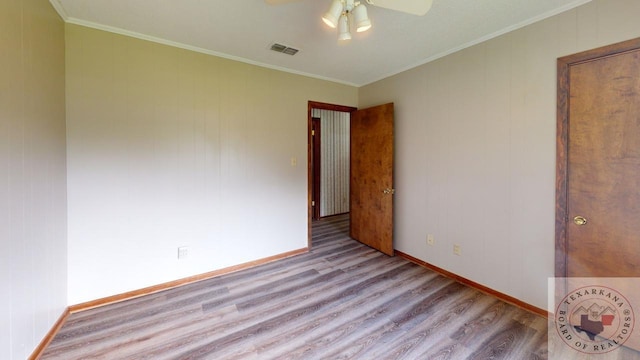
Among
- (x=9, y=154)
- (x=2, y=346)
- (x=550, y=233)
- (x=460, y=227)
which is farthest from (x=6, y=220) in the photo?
(x=550, y=233)

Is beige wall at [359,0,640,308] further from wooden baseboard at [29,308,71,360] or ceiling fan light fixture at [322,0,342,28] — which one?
wooden baseboard at [29,308,71,360]

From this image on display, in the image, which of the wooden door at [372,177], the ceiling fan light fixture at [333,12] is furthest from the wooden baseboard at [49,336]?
the wooden door at [372,177]

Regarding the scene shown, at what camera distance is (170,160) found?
2412 mm

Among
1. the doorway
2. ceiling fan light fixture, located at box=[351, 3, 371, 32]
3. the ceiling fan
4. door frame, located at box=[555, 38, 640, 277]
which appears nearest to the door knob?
door frame, located at box=[555, 38, 640, 277]

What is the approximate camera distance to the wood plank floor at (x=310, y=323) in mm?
1636

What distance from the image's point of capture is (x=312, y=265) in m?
2.96

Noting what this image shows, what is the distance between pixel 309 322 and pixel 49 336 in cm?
185

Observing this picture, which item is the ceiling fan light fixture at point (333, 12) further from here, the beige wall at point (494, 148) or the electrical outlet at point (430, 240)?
the electrical outlet at point (430, 240)

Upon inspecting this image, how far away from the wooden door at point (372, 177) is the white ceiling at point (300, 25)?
837mm

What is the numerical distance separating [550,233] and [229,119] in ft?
10.4

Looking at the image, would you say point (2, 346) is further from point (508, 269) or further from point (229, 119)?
point (508, 269)

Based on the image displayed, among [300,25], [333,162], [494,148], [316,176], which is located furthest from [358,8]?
[333,162]

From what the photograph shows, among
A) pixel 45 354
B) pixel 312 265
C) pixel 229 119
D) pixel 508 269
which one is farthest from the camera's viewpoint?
pixel 312 265

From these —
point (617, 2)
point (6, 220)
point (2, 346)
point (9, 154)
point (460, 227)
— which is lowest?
point (2, 346)
